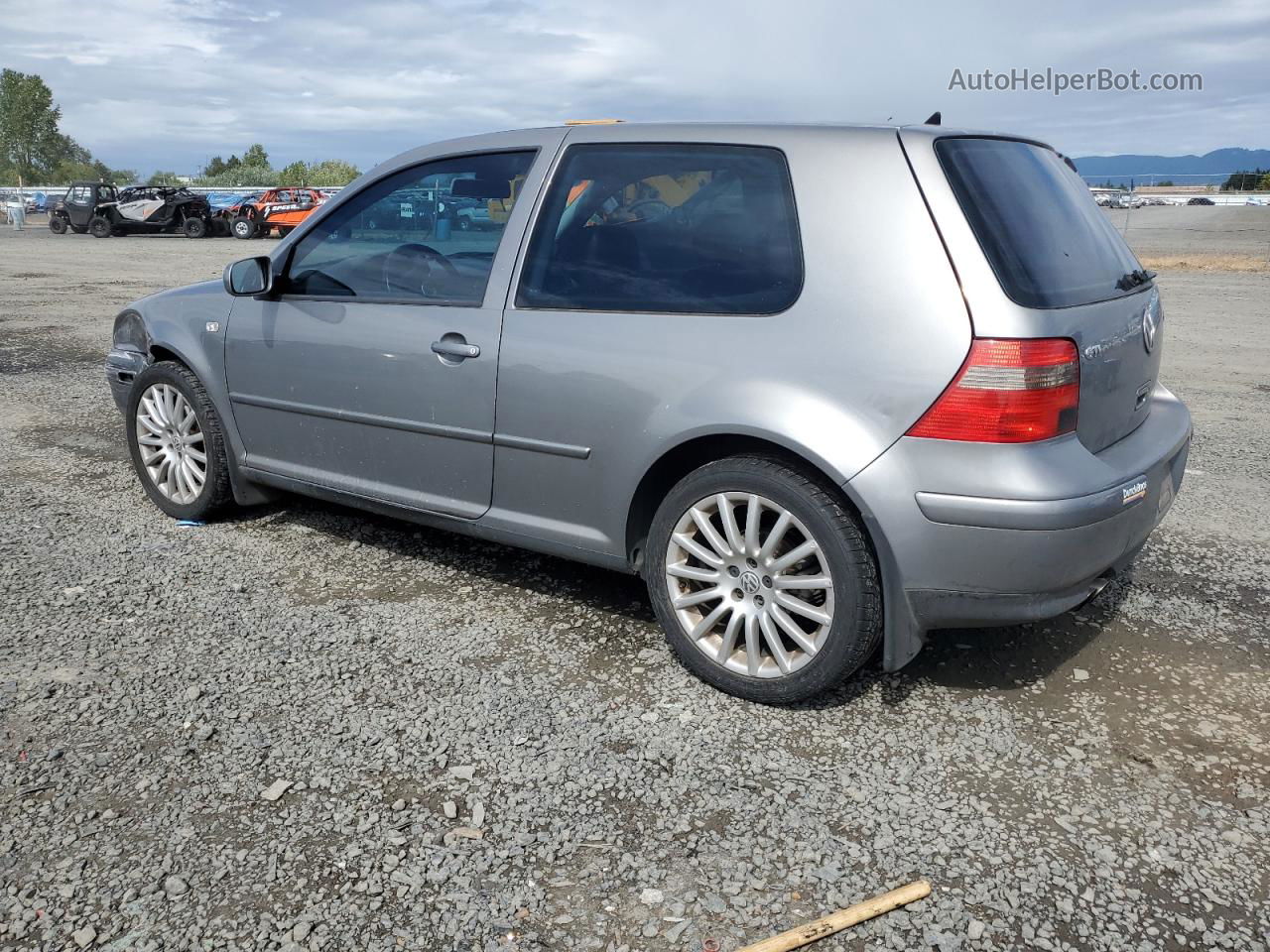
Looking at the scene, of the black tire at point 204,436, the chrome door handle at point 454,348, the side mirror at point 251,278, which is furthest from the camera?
the black tire at point 204,436

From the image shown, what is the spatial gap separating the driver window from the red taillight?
5.42ft

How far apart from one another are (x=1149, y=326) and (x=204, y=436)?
12.3ft

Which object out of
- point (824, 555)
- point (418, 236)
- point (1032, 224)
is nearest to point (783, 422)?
point (824, 555)

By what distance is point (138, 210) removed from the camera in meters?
32.4

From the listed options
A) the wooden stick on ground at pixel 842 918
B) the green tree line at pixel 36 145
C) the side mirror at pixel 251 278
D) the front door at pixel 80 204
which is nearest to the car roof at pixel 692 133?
the side mirror at pixel 251 278

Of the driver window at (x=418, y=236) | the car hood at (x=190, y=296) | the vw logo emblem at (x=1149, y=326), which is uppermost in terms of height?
the driver window at (x=418, y=236)

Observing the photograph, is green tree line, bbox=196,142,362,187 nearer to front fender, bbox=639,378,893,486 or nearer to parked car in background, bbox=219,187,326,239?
parked car in background, bbox=219,187,326,239

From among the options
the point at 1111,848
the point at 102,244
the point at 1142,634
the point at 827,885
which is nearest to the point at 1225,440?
the point at 1142,634

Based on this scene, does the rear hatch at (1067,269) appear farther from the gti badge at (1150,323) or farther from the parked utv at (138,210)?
the parked utv at (138,210)

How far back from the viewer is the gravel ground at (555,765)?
7.61 ft

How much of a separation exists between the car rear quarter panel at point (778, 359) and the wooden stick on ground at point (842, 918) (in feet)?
3.51

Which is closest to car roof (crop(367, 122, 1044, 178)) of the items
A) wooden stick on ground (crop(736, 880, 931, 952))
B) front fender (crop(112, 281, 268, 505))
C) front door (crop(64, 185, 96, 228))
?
front fender (crop(112, 281, 268, 505))

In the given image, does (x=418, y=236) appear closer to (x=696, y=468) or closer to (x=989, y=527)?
(x=696, y=468)

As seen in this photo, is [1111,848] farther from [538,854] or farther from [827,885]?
[538,854]
